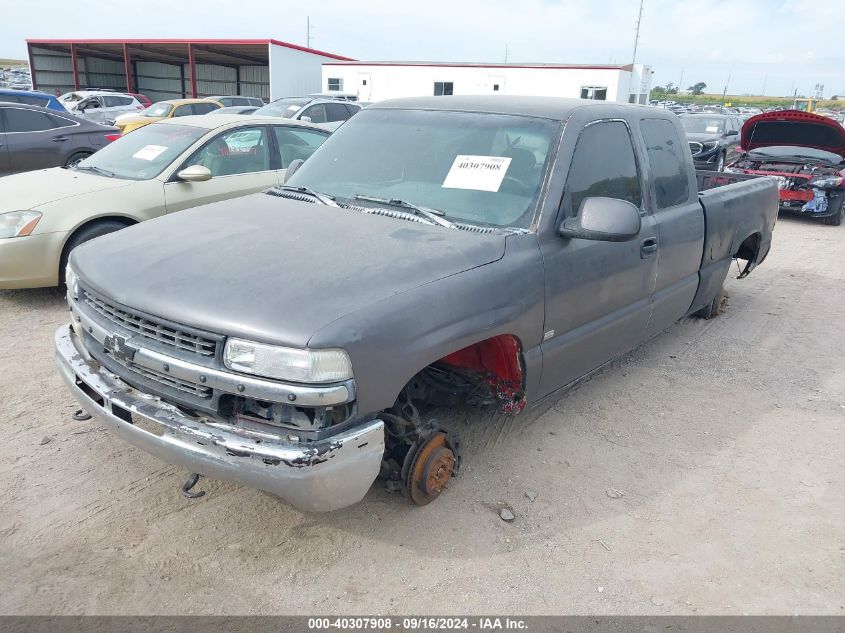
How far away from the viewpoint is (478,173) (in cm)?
336

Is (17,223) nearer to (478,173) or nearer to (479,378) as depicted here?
(478,173)

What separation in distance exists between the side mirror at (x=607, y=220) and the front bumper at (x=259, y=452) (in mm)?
1418

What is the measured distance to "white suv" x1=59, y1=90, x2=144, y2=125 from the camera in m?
21.4

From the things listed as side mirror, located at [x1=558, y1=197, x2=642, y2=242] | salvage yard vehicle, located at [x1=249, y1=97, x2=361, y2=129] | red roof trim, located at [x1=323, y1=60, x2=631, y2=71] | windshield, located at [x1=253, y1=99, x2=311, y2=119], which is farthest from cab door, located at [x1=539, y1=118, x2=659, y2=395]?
red roof trim, located at [x1=323, y1=60, x2=631, y2=71]

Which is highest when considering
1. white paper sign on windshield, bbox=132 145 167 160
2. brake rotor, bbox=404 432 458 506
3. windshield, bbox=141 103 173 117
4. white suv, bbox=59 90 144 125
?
white paper sign on windshield, bbox=132 145 167 160

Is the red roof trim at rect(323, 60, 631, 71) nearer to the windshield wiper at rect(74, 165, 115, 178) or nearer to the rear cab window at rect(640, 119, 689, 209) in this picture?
the windshield wiper at rect(74, 165, 115, 178)

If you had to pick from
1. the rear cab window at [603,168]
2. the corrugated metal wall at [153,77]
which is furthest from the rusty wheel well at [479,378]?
the corrugated metal wall at [153,77]

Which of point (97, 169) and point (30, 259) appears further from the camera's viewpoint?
point (97, 169)

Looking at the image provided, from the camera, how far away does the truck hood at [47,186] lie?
5.39 metres

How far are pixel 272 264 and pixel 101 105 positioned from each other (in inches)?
936

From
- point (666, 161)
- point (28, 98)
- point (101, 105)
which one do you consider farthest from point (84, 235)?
point (101, 105)

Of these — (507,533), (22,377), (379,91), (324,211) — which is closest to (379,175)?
(324,211)

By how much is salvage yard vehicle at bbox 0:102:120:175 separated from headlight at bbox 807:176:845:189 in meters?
11.7

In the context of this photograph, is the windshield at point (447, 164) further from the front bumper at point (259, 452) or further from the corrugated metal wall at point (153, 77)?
the corrugated metal wall at point (153, 77)
